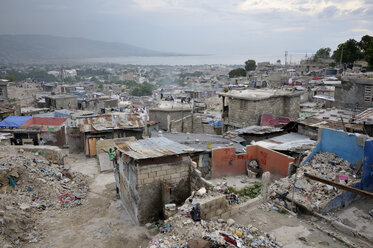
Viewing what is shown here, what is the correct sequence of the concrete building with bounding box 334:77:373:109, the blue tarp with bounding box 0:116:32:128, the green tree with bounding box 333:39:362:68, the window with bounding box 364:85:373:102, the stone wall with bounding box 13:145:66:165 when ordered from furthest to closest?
1. the green tree with bounding box 333:39:362:68
2. the blue tarp with bounding box 0:116:32:128
3. the concrete building with bounding box 334:77:373:109
4. the window with bounding box 364:85:373:102
5. the stone wall with bounding box 13:145:66:165

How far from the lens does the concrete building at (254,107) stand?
18938 mm

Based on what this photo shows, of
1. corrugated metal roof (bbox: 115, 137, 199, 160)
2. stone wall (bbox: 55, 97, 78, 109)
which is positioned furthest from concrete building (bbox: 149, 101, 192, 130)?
stone wall (bbox: 55, 97, 78, 109)

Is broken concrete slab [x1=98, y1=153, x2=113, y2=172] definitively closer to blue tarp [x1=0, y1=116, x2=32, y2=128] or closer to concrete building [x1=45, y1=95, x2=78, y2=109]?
blue tarp [x1=0, y1=116, x2=32, y2=128]

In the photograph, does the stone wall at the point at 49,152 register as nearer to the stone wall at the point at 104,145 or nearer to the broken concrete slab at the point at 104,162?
the broken concrete slab at the point at 104,162

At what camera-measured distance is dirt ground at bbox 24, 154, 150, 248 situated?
8133 mm

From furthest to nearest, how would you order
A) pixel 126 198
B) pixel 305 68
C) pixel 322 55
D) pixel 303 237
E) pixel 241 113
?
pixel 322 55 → pixel 305 68 → pixel 241 113 → pixel 126 198 → pixel 303 237

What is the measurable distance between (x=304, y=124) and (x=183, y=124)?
899 centimetres

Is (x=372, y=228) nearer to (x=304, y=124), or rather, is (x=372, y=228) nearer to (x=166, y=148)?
(x=166, y=148)

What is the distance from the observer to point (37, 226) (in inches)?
352

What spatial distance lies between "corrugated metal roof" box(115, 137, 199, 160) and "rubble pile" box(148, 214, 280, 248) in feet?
8.44

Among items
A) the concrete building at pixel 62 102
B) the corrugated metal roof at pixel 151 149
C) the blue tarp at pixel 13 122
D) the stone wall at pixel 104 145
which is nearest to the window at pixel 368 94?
the corrugated metal roof at pixel 151 149

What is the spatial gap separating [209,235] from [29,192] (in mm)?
8239

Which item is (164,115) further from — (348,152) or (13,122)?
(348,152)

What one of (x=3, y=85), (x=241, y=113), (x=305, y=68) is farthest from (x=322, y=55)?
(x=3, y=85)
